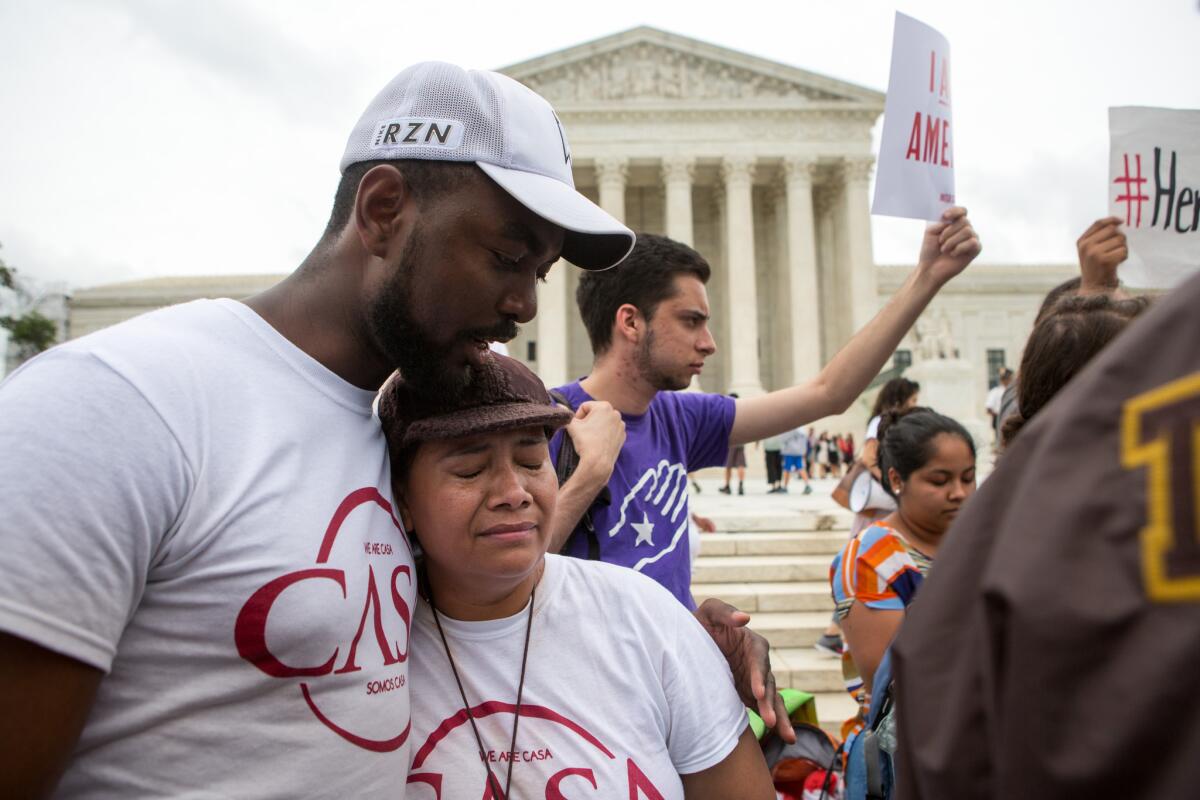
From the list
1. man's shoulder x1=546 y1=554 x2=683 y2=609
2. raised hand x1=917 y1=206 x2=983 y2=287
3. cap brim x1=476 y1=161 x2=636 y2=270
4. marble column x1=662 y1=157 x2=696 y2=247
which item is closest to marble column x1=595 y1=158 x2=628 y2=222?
marble column x1=662 y1=157 x2=696 y2=247

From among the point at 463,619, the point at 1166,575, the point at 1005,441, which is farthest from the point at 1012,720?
the point at 1005,441

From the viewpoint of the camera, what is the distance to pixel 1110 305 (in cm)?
207

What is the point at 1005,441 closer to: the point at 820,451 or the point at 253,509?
the point at 253,509

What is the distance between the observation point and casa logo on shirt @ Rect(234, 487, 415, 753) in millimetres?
1207

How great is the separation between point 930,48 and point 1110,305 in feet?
5.09

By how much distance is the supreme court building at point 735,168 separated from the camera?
3450 cm

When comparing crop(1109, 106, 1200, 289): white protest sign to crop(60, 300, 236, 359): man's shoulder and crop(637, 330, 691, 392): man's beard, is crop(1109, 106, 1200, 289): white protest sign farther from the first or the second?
crop(60, 300, 236, 359): man's shoulder

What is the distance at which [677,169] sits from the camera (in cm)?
3491

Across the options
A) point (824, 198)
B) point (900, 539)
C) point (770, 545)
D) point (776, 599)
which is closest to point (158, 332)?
point (900, 539)

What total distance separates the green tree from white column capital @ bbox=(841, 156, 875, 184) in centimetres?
3445

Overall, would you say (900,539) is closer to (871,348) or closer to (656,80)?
(871,348)

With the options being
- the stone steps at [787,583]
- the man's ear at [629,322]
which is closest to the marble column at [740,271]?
the stone steps at [787,583]

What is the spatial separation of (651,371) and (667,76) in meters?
36.7

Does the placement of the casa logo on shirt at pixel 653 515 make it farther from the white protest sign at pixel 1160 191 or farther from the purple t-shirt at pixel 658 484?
the white protest sign at pixel 1160 191
